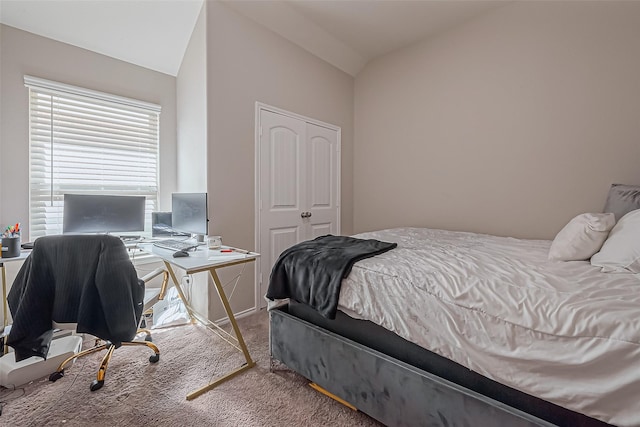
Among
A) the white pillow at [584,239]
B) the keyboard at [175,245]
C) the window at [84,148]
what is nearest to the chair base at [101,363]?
the keyboard at [175,245]

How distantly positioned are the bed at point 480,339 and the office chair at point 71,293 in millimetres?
955

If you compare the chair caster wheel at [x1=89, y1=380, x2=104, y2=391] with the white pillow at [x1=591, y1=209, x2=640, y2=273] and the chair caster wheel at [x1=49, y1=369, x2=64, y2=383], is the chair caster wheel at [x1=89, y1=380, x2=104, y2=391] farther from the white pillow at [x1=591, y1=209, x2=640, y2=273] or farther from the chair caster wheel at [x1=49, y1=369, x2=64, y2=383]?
the white pillow at [x1=591, y1=209, x2=640, y2=273]

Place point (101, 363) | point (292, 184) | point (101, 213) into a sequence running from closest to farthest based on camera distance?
point (101, 363)
point (101, 213)
point (292, 184)

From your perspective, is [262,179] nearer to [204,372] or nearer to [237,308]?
[237,308]

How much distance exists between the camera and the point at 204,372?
182cm

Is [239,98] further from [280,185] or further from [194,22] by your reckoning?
[280,185]

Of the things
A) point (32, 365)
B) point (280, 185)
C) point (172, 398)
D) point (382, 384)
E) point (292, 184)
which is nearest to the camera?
point (382, 384)

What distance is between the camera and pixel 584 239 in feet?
4.75

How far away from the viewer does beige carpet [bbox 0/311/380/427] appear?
1.43 meters

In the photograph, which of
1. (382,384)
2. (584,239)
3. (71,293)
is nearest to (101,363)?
(71,293)

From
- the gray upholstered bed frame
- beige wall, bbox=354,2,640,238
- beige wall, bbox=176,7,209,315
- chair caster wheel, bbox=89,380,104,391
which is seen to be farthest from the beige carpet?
beige wall, bbox=354,2,640,238

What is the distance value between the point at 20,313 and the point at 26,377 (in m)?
0.55

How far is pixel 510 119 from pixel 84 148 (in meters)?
4.05

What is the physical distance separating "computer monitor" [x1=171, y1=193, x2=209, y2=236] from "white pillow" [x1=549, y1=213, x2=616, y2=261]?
7.64 feet
